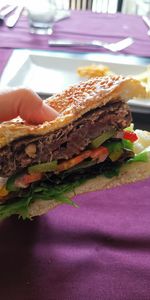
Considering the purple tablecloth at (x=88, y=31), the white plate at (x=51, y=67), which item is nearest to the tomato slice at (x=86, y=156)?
the white plate at (x=51, y=67)

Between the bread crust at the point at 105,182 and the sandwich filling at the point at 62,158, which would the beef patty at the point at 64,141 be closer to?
the sandwich filling at the point at 62,158

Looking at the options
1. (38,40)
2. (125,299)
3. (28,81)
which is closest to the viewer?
(125,299)

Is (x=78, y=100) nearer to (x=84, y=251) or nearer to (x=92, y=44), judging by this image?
(x=84, y=251)

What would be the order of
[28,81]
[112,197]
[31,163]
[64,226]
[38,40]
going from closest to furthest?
[31,163], [64,226], [112,197], [28,81], [38,40]

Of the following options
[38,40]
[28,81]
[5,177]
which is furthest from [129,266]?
[38,40]

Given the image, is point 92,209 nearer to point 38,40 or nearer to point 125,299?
point 125,299

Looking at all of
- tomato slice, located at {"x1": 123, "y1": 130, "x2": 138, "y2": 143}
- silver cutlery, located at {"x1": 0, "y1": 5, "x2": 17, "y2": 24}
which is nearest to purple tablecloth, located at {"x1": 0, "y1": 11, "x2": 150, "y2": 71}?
silver cutlery, located at {"x1": 0, "y1": 5, "x2": 17, "y2": 24}
